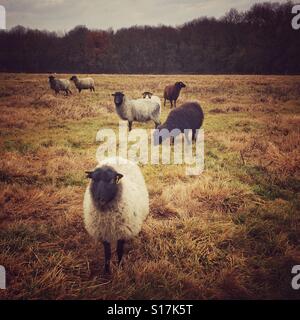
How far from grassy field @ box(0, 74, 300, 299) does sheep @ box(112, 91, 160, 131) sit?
1.32 meters

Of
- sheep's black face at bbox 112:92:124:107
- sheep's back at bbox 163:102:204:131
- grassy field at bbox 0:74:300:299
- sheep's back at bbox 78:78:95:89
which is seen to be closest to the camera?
grassy field at bbox 0:74:300:299

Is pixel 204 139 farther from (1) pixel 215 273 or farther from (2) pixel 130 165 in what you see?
(1) pixel 215 273

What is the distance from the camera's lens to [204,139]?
25.6 feet

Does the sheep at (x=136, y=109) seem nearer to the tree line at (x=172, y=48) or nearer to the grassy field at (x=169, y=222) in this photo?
the grassy field at (x=169, y=222)

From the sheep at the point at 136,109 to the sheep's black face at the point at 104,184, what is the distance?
20.4 feet

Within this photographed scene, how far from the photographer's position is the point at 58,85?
14242 millimetres

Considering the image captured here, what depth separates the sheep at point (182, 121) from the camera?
7.58 m

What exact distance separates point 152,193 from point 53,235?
1.87 m

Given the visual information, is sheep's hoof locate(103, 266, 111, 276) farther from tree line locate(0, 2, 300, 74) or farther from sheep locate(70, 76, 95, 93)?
sheep locate(70, 76, 95, 93)

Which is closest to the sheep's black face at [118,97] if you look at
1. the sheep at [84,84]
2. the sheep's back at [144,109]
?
the sheep's back at [144,109]

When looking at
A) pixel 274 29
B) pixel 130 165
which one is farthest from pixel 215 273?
pixel 274 29

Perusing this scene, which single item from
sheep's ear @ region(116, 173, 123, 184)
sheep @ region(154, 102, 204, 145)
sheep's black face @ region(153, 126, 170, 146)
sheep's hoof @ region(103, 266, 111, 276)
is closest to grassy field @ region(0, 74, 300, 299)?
sheep's hoof @ region(103, 266, 111, 276)

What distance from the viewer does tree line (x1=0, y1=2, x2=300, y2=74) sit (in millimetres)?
7539
